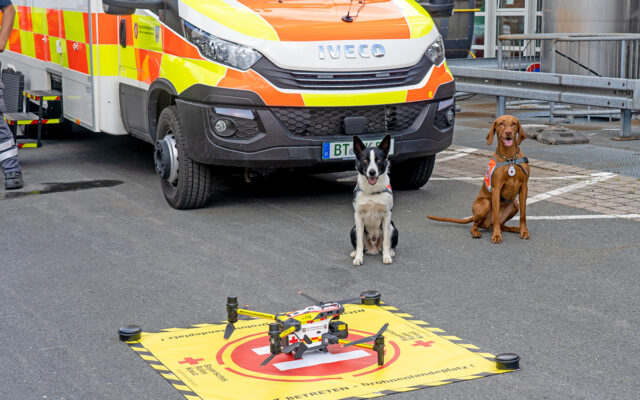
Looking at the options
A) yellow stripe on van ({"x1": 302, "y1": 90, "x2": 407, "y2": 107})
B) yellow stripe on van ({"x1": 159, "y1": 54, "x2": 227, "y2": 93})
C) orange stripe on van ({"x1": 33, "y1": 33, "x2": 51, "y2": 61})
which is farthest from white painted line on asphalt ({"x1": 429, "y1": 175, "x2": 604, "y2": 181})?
orange stripe on van ({"x1": 33, "y1": 33, "x2": 51, "y2": 61})

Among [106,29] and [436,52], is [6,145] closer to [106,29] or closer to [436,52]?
[106,29]

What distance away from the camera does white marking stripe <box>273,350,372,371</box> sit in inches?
176

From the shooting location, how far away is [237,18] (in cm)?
752

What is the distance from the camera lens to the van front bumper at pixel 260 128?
7430 mm

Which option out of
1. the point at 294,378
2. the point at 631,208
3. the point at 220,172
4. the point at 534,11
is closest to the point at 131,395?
the point at 294,378

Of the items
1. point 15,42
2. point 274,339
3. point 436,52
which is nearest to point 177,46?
point 436,52

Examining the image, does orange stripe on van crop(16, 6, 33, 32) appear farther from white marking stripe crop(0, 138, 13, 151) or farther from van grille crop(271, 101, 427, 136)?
van grille crop(271, 101, 427, 136)

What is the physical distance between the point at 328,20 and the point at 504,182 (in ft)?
6.36

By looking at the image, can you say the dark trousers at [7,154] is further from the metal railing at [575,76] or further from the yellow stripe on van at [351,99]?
the metal railing at [575,76]

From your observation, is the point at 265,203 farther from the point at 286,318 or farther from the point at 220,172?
A: the point at 286,318

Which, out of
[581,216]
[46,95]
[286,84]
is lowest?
[581,216]

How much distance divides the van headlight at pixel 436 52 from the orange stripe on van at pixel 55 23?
4.08 meters

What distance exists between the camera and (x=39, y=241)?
6.99 meters

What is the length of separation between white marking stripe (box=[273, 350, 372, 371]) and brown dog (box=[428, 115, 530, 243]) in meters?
2.49
